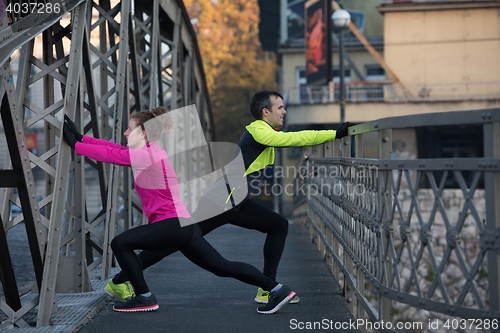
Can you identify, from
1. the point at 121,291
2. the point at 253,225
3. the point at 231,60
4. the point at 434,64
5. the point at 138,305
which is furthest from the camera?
the point at 231,60

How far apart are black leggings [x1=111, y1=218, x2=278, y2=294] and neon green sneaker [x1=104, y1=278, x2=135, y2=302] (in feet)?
0.55

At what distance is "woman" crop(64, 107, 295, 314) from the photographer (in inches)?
165

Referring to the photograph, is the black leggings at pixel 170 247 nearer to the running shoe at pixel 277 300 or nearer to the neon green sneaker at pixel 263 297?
the running shoe at pixel 277 300

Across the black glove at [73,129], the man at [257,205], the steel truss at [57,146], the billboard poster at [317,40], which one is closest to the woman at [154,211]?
the black glove at [73,129]

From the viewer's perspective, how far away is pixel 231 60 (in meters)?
39.4

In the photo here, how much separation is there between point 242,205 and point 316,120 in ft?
72.8

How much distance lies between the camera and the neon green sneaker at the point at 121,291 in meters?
4.62

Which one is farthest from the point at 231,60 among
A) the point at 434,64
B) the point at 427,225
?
the point at 427,225

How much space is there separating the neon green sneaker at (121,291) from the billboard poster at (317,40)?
70.9 ft

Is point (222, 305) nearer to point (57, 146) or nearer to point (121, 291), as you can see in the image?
point (121, 291)

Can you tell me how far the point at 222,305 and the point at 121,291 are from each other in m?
0.81

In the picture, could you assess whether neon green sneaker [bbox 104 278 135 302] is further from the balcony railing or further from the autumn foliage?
the autumn foliage

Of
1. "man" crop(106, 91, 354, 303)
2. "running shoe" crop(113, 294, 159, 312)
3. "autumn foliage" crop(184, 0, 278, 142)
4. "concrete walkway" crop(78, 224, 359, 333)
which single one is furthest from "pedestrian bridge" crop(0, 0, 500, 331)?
"autumn foliage" crop(184, 0, 278, 142)

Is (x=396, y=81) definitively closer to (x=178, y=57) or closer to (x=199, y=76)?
(x=199, y=76)
